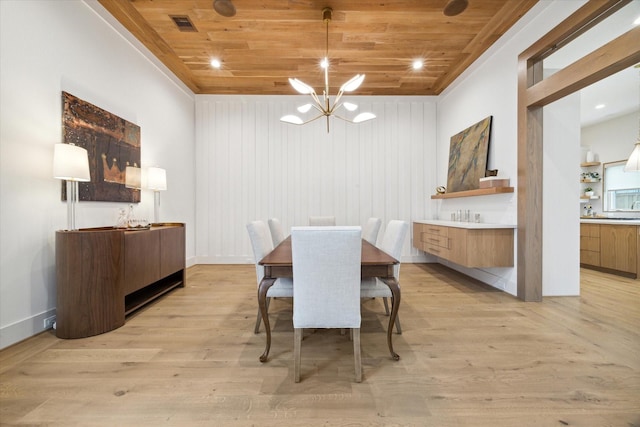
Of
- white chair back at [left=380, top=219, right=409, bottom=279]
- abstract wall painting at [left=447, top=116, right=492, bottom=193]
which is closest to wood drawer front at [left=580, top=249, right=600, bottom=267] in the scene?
abstract wall painting at [left=447, top=116, right=492, bottom=193]

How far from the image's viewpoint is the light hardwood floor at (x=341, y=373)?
133 cm

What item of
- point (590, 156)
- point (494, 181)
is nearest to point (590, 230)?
point (590, 156)

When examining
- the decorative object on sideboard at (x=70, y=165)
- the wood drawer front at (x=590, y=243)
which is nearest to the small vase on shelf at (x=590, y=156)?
the wood drawer front at (x=590, y=243)

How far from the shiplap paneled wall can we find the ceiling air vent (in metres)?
1.80

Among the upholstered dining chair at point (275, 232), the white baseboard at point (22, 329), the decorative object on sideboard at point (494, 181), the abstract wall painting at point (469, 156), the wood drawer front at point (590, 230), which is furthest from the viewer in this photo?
the wood drawer front at point (590, 230)

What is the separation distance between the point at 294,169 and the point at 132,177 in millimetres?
2625

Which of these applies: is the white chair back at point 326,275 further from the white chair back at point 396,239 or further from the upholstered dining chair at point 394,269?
the white chair back at point 396,239

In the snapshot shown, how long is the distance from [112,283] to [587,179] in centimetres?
828

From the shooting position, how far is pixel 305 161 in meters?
4.95

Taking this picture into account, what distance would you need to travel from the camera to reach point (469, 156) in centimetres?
393

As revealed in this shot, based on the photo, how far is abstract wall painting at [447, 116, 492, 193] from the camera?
11.8 ft

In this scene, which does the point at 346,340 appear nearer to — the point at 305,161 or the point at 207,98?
the point at 305,161

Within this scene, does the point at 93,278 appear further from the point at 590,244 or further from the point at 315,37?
the point at 590,244

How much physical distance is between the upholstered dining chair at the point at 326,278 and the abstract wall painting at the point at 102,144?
2.45 meters
